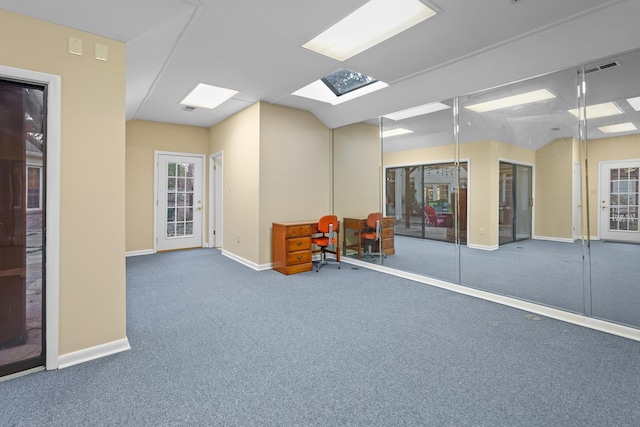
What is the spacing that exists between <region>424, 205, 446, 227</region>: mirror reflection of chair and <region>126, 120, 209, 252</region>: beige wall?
4.99m

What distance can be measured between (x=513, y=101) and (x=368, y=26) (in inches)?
77.7

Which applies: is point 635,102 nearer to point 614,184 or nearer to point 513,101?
point 614,184

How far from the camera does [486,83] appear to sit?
3320 millimetres

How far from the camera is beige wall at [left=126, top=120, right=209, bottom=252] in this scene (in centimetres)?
580

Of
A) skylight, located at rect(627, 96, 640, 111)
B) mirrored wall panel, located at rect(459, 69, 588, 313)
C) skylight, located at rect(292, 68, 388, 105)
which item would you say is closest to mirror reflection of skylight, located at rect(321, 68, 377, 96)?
skylight, located at rect(292, 68, 388, 105)

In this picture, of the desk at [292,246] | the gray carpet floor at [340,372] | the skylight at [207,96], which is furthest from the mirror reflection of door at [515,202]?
the skylight at [207,96]

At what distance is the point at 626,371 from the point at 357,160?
4.18 metres

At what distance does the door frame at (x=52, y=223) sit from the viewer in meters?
2.07

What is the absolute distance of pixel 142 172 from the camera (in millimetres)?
5918

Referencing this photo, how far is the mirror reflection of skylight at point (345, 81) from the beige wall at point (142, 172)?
356cm

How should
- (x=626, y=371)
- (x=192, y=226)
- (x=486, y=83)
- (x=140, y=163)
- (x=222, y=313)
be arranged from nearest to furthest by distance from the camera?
(x=626, y=371) → (x=222, y=313) → (x=486, y=83) → (x=140, y=163) → (x=192, y=226)

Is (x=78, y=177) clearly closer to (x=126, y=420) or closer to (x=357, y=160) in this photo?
(x=126, y=420)

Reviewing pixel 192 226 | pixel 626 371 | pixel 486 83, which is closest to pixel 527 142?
→ pixel 486 83

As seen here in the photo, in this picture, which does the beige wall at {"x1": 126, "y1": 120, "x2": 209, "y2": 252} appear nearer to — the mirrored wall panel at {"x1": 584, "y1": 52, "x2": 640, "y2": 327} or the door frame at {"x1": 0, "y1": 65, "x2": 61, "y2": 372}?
the door frame at {"x1": 0, "y1": 65, "x2": 61, "y2": 372}
